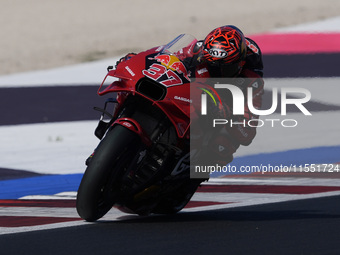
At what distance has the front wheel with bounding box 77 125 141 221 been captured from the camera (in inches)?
243

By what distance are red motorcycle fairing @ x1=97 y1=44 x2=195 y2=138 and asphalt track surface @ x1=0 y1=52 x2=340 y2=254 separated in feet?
2.43

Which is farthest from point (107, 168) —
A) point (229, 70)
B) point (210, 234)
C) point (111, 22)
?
point (111, 22)

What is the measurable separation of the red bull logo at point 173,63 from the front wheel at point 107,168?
59 cm

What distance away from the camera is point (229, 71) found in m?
6.81

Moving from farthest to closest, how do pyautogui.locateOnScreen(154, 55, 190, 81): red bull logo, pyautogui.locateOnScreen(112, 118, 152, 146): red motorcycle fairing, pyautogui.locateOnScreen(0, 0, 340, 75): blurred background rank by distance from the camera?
pyautogui.locateOnScreen(0, 0, 340, 75): blurred background < pyautogui.locateOnScreen(154, 55, 190, 81): red bull logo < pyautogui.locateOnScreen(112, 118, 152, 146): red motorcycle fairing

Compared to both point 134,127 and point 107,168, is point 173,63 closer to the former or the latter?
point 134,127

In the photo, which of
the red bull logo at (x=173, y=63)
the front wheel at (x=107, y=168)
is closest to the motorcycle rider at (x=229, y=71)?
the red bull logo at (x=173, y=63)

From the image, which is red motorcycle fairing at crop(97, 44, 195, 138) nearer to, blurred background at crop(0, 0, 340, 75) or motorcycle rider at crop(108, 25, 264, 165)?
motorcycle rider at crop(108, 25, 264, 165)

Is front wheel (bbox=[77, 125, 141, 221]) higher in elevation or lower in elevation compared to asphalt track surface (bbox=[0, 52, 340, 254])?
higher

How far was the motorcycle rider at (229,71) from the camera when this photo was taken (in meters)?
6.64

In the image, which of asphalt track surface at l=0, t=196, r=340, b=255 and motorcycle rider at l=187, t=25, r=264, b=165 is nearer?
asphalt track surface at l=0, t=196, r=340, b=255

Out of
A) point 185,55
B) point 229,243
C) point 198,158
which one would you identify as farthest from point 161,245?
point 185,55

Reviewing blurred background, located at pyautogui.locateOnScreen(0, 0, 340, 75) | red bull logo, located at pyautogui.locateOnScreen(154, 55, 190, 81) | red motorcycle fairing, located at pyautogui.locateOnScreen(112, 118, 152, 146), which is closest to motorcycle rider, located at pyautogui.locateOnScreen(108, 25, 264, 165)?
red bull logo, located at pyautogui.locateOnScreen(154, 55, 190, 81)

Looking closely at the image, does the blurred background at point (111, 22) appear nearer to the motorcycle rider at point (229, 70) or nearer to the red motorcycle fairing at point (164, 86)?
the motorcycle rider at point (229, 70)
